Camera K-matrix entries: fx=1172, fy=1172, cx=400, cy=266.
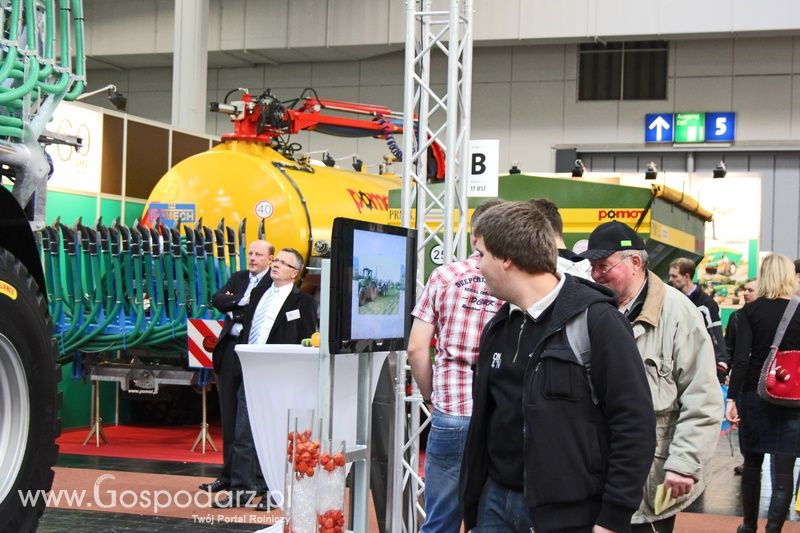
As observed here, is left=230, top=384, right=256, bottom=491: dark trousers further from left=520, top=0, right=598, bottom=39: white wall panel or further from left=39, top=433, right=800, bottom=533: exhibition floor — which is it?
left=520, top=0, right=598, bottom=39: white wall panel

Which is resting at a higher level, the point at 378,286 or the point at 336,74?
the point at 336,74

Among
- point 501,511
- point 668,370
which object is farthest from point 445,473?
point 501,511

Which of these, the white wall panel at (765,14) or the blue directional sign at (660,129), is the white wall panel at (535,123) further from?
the white wall panel at (765,14)

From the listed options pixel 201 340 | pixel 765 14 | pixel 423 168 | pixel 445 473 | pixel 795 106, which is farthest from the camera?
pixel 795 106

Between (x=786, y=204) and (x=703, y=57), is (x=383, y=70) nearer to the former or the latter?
(x=703, y=57)

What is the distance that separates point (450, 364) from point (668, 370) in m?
1.20

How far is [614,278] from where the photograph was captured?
433cm

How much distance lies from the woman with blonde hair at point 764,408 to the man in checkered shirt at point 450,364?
8.23ft

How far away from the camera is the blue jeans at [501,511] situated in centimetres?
328

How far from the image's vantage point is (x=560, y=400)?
311 centimetres

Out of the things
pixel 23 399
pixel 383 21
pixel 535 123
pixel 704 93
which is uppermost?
pixel 383 21

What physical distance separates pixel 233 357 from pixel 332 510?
4.05 m

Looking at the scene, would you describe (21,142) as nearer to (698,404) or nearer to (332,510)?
(332,510)

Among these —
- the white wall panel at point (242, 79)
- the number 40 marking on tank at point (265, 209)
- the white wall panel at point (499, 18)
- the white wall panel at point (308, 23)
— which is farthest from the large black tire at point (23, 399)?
the white wall panel at point (242, 79)
